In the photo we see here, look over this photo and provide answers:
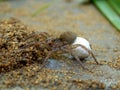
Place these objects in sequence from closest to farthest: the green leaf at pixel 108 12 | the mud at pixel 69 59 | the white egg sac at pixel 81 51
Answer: the mud at pixel 69 59 → the white egg sac at pixel 81 51 → the green leaf at pixel 108 12

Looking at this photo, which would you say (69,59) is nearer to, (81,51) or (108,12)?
(81,51)

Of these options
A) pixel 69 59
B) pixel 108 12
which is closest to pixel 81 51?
pixel 69 59

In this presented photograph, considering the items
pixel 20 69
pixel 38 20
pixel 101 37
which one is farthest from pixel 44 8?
pixel 20 69

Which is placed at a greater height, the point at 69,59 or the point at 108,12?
the point at 108,12

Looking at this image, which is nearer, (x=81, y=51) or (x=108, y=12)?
(x=81, y=51)

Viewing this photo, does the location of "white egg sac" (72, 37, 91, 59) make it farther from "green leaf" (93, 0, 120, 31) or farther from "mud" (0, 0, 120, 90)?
"green leaf" (93, 0, 120, 31)

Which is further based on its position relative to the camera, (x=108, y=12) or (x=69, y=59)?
(x=108, y=12)

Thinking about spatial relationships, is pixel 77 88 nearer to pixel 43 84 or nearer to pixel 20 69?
pixel 43 84

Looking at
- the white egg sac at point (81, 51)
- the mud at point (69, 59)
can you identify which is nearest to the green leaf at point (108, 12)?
the mud at point (69, 59)

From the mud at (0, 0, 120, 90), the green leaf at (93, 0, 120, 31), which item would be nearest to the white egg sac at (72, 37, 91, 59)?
the mud at (0, 0, 120, 90)

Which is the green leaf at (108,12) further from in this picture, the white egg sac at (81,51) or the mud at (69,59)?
the white egg sac at (81,51)

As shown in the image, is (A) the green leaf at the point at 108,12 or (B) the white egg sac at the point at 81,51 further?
(A) the green leaf at the point at 108,12
